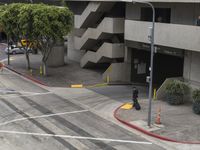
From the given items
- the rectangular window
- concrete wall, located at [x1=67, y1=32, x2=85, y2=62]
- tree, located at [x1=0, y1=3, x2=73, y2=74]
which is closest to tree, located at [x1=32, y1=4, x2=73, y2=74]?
tree, located at [x1=0, y1=3, x2=73, y2=74]

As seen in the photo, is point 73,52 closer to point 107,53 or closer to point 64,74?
point 64,74

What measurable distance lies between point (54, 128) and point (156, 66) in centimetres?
2037

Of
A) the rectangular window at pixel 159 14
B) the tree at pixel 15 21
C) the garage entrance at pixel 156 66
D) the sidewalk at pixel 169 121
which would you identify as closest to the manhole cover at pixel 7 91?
the tree at pixel 15 21

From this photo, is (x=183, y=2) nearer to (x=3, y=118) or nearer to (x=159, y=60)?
(x=159, y=60)

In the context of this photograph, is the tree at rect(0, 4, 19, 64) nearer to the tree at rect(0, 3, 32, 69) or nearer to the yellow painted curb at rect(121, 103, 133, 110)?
the tree at rect(0, 3, 32, 69)

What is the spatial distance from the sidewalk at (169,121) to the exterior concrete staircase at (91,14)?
45.5ft

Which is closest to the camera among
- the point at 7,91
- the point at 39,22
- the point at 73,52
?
the point at 7,91

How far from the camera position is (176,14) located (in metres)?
32.0

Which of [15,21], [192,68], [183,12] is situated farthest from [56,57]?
[192,68]

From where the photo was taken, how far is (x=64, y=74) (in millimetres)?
41312

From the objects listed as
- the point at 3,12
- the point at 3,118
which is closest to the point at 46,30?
the point at 3,12

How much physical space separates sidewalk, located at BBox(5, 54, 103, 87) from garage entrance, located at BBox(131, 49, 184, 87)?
156 inches

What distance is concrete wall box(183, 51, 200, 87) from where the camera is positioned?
98.9 feet

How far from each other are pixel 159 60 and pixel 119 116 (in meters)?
16.5
